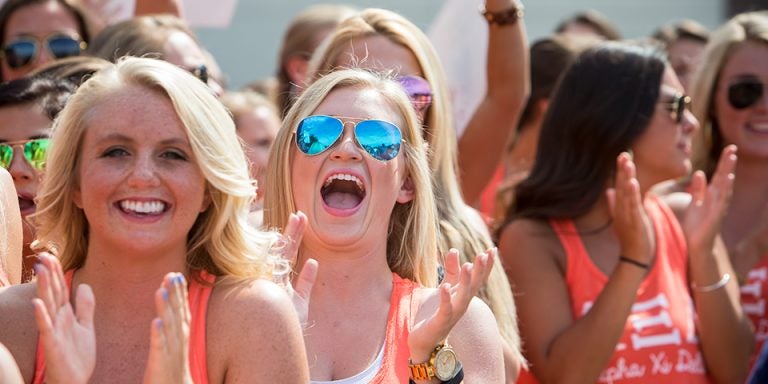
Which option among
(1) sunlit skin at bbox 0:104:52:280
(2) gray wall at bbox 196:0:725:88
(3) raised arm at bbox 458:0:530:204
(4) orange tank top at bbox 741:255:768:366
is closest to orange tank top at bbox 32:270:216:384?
(1) sunlit skin at bbox 0:104:52:280

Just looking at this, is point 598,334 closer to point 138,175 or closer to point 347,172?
point 347,172

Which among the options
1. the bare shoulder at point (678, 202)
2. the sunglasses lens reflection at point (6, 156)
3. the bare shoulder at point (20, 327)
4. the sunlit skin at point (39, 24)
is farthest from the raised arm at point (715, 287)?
the sunlit skin at point (39, 24)

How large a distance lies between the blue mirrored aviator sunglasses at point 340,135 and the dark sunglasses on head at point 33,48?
2.02 meters

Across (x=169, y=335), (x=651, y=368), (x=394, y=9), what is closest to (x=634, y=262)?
(x=651, y=368)

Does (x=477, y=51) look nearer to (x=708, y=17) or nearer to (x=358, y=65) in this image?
(x=358, y=65)

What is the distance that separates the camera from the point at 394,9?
10.5 meters

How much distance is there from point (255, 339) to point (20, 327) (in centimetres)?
53

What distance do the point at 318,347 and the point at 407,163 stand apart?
61 centimetres

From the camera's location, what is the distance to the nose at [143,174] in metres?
2.98

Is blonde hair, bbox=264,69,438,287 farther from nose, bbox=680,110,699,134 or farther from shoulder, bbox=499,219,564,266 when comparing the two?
nose, bbox=680,110,699,134

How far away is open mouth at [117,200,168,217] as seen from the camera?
302 cm

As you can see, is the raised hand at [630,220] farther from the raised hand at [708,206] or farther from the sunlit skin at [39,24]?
the sunlit skin at [39,24]

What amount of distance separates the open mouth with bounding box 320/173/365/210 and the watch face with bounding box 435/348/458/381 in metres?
0.56

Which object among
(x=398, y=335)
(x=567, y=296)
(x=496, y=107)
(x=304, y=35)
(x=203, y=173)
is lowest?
(x=567, y=296)
